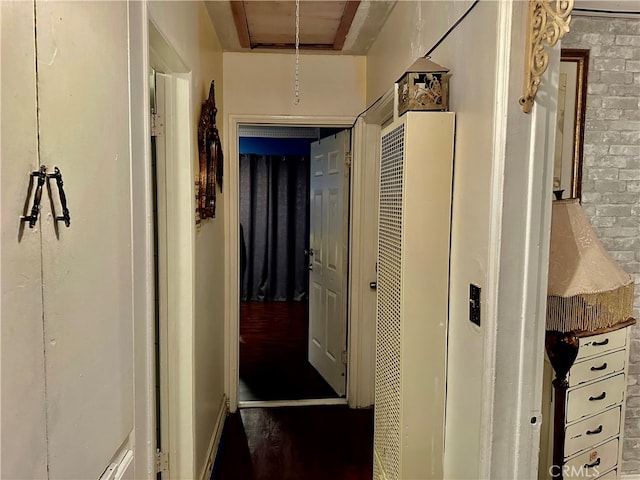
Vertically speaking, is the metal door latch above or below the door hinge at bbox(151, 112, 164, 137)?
below

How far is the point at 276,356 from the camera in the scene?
4488 millimetres

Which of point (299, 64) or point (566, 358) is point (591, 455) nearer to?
point (566, 358)

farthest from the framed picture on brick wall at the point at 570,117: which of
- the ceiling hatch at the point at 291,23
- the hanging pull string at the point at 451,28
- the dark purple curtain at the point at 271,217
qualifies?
the dark purple curtain at the point at 271,217

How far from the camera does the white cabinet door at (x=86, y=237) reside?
80 cm

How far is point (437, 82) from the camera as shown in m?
1.61

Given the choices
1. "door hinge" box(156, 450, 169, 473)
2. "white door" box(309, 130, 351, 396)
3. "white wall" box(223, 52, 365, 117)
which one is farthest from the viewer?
"white door" box(309, 130, 351, 396)

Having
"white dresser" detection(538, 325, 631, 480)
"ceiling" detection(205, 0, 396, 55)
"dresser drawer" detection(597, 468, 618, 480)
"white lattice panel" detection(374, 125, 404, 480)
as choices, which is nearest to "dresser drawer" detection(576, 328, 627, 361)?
"white dresser" detection(538, 325, 631, 480)

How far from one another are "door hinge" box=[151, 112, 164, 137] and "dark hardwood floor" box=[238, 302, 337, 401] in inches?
90.3

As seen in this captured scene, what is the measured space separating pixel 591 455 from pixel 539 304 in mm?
849

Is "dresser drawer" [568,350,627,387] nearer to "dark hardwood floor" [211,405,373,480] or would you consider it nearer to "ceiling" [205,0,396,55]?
"dark hardwood floor" [211,405,373,480]

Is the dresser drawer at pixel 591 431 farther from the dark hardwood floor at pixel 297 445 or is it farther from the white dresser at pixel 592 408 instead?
the dark hardwood floor at pixel 297 445

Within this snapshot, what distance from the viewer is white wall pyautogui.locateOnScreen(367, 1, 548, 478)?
1.25 metres

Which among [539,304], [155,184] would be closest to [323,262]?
[155,184]

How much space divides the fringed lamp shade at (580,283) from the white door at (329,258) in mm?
2011
